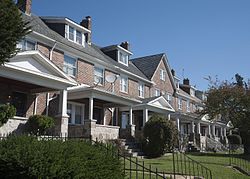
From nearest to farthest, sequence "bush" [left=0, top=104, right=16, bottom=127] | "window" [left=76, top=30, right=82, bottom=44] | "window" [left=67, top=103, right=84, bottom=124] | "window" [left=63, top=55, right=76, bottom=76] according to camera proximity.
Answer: "bush" [left=0, top=104, right=16, bottom=127]
"window" [left=63, top=55, right=76, bottom=76]
"window" [left=67, top=103, right=84, bottom=124]
"window" [left=76, top=30, right=82, bottom=44]

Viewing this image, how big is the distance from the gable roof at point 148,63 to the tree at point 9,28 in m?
26.0

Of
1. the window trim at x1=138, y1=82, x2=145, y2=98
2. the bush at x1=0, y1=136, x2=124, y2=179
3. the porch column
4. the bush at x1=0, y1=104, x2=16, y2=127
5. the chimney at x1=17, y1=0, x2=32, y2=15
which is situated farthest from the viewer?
the window trim at x1=138, y1=82, x2=145, y2=98

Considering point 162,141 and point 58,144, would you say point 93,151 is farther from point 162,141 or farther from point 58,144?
point 162,141

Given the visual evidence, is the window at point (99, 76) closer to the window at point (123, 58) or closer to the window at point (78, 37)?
the window at point (78, 37)

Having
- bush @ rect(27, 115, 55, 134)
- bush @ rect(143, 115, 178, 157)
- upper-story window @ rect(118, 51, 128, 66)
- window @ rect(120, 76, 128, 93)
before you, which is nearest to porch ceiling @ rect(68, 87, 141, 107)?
bush @ rect(143, 115, 178, 157)

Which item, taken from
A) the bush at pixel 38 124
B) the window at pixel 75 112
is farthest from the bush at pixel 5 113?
the window at pixel 75 112

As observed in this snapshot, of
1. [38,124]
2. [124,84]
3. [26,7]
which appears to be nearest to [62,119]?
[38,124]

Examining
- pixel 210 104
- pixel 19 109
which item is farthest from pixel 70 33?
pixel 210 104

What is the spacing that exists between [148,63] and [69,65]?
16.4 metres

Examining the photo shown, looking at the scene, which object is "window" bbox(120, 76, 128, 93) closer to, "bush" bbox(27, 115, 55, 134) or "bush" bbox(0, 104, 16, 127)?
"bush" bbox(27, 115, 55, 134)

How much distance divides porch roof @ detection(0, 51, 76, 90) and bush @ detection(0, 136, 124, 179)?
8.49 m

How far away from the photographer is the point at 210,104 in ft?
103

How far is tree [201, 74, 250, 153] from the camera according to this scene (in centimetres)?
2934

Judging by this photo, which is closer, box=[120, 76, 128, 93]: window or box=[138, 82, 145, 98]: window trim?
box=[120, 76, 128, 93]: window
